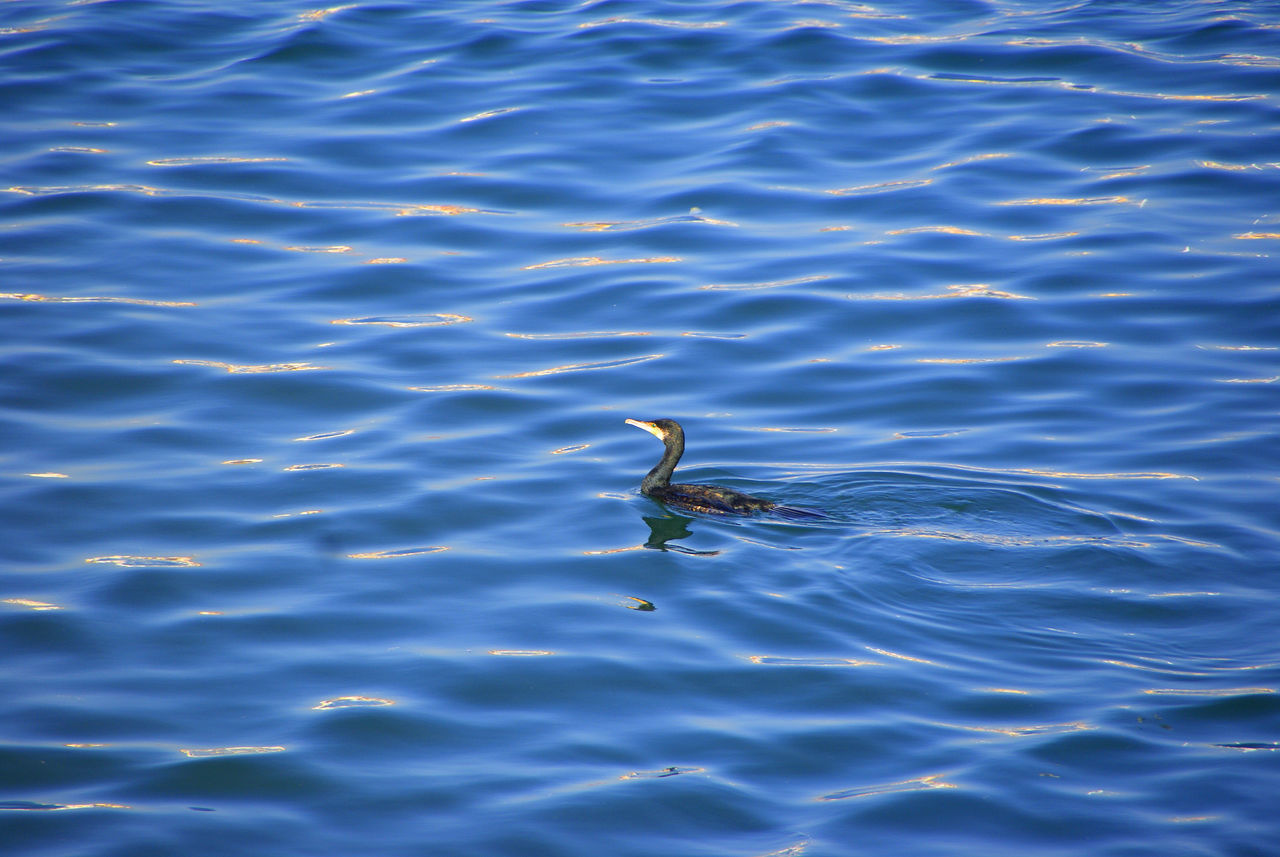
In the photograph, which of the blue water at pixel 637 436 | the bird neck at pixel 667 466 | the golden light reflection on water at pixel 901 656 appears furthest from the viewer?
the bird neck at pixel 667 466

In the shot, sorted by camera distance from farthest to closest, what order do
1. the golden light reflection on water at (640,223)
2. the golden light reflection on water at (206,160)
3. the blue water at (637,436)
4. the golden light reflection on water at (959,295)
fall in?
the golden light reflection on water at (206,160)
the golden light reflection on water at (640,223)
the golden light reflection on water at (959,295)
the blue water at (637,436)

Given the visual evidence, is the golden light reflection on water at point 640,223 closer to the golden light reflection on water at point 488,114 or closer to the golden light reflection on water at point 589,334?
the golden light reflection on water at point 589,334

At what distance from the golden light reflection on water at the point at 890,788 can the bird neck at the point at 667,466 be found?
322 centimetres

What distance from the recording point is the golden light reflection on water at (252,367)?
10.0 m

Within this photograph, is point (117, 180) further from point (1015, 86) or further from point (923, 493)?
point (1015, 86)

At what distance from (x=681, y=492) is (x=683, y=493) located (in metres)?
0.02

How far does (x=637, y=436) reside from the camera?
948 centimetres

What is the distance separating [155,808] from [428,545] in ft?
8.97

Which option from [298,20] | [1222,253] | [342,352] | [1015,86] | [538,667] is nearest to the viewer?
[538,667]

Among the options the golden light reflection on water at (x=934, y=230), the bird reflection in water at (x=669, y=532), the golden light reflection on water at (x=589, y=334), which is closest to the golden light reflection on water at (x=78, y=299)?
the golden light reflection on water at (x=589, y=334)

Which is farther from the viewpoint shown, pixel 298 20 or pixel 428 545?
pixel 298 20

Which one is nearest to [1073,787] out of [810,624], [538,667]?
[810,624]

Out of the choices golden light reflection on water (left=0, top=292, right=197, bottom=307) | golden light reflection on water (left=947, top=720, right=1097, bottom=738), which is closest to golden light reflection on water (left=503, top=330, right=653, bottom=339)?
golden light reflection on water (left=0, top=292, right=197, bottom=307)

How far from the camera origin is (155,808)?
539 cm
